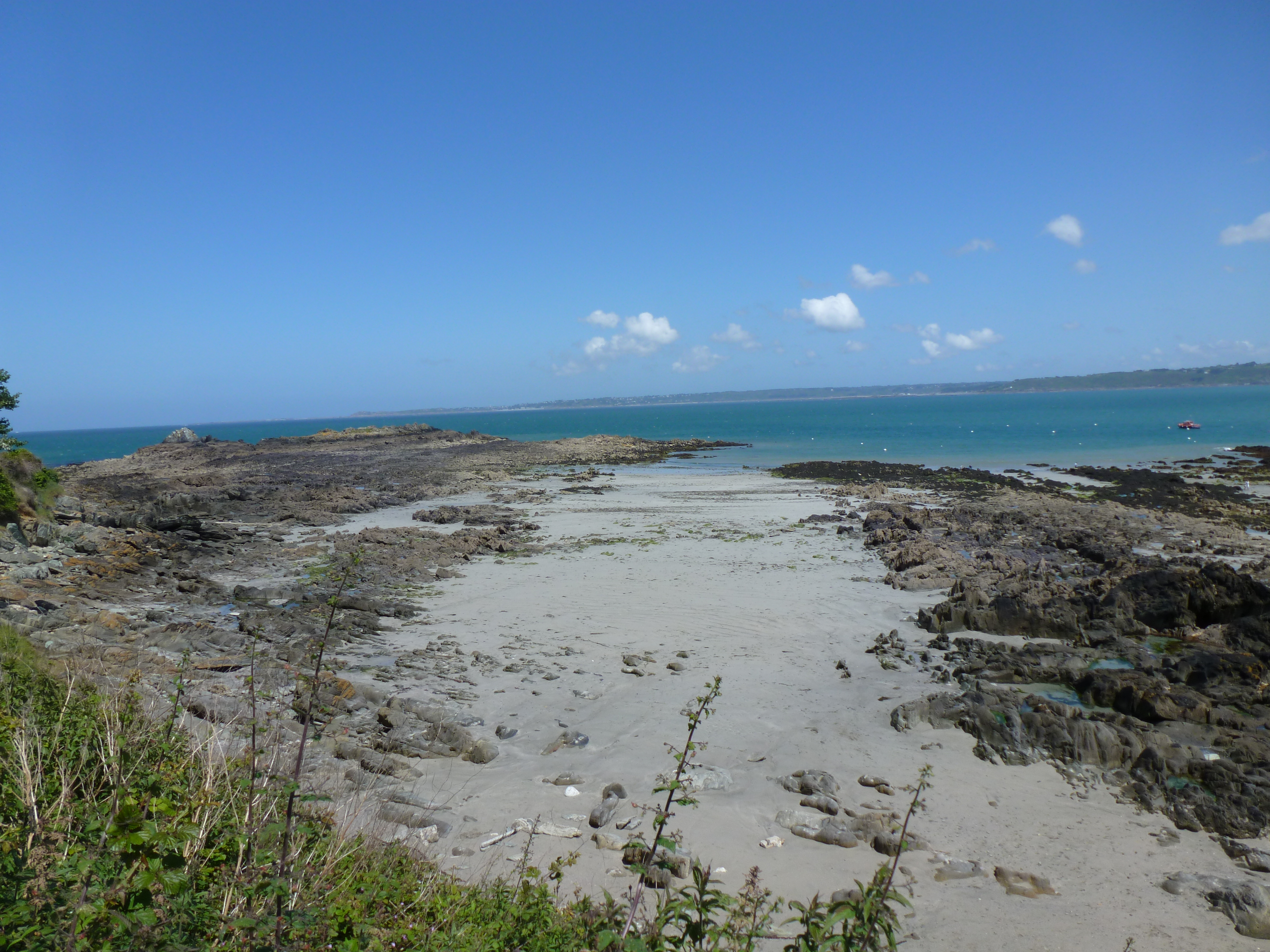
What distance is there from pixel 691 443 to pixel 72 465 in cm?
4522

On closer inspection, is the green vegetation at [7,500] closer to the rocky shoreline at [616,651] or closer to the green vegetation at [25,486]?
the green vegetation at [25,486]

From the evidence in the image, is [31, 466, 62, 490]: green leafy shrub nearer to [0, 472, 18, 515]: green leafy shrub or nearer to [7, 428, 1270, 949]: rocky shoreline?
[7, 428, 1270, 949]: rocky shoreline

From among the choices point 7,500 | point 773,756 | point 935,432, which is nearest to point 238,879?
point 773,756

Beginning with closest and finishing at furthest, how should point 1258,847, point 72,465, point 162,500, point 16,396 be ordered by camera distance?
point 1258,847 < point 16,396 < point 162,500 < point 72,465

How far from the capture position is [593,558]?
54.5ft

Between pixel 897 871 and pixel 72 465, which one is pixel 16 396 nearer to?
pixel 897 871

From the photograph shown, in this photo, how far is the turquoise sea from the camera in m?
48.4

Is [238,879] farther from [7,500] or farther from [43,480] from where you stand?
[43,480]

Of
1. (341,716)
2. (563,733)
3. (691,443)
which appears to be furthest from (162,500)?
(691,443)

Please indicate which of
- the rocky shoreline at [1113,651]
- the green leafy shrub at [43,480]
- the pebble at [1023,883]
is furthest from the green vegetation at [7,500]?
the pebble at [1023,883]

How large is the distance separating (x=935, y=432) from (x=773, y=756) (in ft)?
248

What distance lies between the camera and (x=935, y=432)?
75250mm

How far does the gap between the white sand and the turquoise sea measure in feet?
107

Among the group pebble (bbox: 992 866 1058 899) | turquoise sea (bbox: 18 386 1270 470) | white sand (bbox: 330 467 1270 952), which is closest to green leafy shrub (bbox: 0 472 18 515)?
white sand (bbox: 330 467 1270 952)
